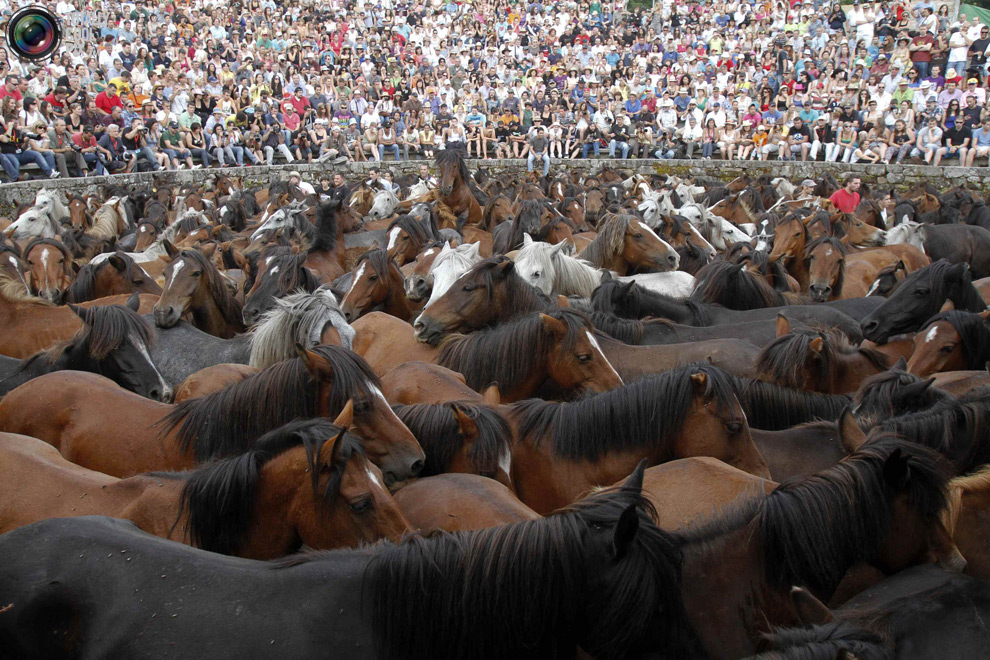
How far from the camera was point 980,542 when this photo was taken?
2.80 m

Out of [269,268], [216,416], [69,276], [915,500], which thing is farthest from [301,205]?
[915,500]

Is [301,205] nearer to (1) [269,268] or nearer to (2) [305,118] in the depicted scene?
(1) [269,268]

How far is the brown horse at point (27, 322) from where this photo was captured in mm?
6328

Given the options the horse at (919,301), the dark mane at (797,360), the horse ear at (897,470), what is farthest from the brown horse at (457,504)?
the horse at (919,301)

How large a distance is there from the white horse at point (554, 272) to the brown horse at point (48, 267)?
486cm

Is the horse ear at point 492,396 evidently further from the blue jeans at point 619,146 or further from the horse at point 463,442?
the blue jeans at point 619,146

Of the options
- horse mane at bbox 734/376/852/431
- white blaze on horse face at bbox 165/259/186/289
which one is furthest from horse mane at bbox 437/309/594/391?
white blaze on horse face at bbox 165/259/186/289

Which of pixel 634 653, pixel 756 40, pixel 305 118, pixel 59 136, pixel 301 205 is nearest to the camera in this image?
pixel 634 653

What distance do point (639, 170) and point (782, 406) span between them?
18.1m

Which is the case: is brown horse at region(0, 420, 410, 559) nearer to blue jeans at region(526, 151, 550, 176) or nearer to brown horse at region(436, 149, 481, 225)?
brown horse at region(436, 149, 481, 225)

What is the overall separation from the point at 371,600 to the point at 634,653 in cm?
73

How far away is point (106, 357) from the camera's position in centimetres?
497

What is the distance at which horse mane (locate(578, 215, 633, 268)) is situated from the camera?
847 cm

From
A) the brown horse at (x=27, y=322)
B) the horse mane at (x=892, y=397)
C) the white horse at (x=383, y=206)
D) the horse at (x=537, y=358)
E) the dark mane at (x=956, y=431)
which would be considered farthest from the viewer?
the white horse at (x=383, y=206)
